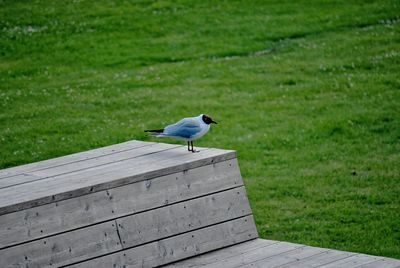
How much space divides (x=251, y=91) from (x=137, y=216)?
29.5ft

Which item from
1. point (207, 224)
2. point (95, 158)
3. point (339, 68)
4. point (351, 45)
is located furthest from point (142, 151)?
point (351, 45)

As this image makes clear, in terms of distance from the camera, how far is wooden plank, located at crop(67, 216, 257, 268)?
20.1 feet

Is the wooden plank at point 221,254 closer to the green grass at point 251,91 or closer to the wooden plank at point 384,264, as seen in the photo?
the wooden plank at point 384,264

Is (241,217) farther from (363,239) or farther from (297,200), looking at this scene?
(297,200)

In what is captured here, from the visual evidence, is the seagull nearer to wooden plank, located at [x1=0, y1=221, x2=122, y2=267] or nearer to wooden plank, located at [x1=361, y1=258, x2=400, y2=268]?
wooden plank, located at [x1=0, y1=221, x2=122, y2=267]

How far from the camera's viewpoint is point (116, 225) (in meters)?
6.13

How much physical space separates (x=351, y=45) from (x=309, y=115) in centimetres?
446

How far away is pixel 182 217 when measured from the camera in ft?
21.4

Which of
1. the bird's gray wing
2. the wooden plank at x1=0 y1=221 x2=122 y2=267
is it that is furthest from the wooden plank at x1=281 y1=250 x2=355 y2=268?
the bird's gray wing

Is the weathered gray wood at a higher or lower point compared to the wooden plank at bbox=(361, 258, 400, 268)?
higher

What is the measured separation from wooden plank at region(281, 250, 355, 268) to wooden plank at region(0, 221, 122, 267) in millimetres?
1414

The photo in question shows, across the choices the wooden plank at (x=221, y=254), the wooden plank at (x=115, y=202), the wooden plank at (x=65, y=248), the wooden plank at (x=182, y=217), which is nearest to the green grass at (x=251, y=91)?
the wooden plank at (x=221, y=254)

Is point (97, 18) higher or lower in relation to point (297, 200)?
higher

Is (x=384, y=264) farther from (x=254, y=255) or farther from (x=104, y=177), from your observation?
(x=104, y=177)
